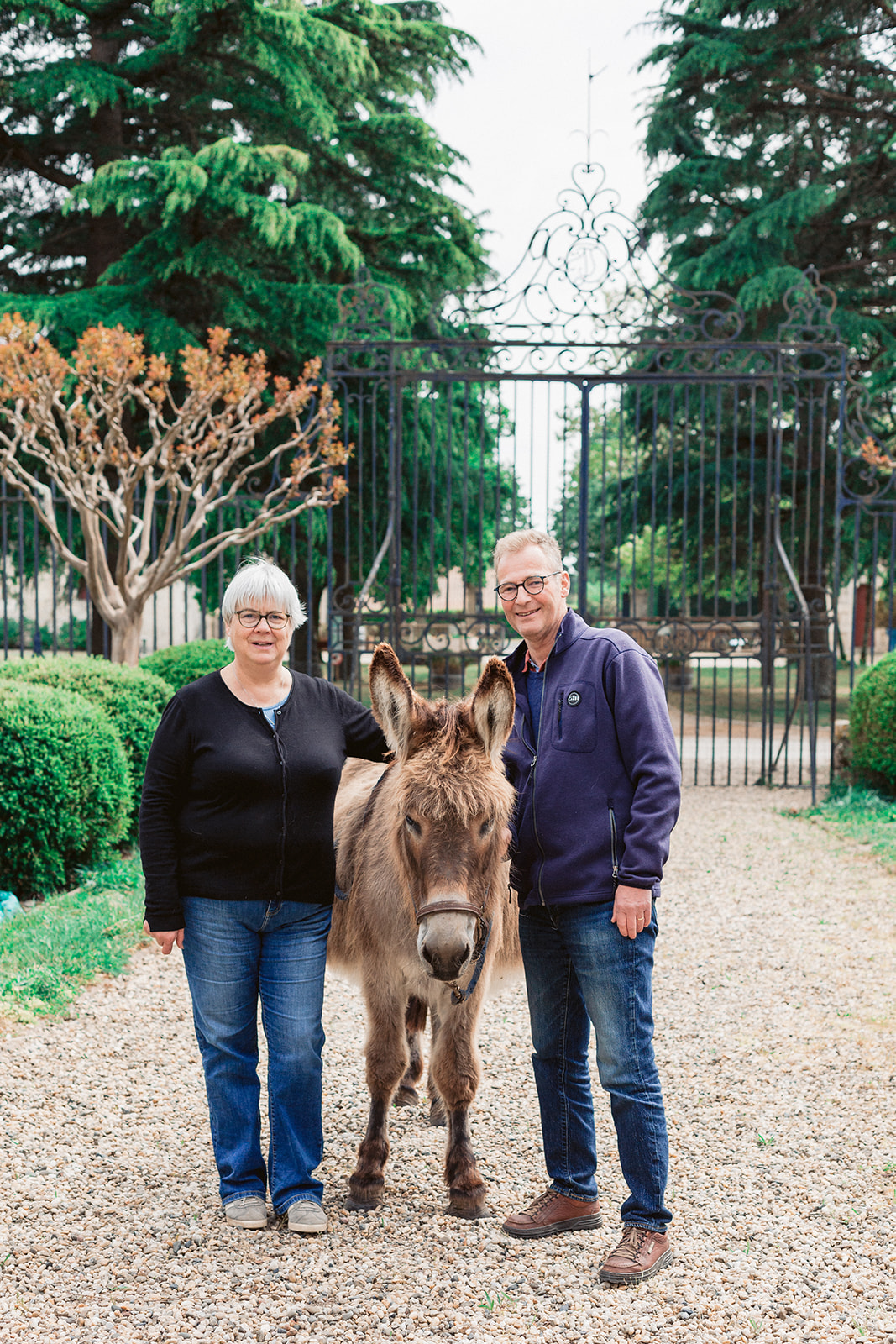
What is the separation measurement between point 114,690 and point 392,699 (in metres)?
5.16

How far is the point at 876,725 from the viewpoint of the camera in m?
9.03

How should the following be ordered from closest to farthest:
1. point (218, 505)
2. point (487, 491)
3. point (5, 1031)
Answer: point (5, 1031), point (218, 505), point (487, 491)

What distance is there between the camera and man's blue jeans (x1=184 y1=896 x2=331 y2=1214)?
2914 mm

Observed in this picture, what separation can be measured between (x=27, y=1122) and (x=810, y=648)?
8.34 metres

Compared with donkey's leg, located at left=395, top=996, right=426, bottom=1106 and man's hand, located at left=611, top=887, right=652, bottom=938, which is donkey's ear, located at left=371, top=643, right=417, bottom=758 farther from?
donkey's leg, located at left=395, top=996, right=426, bottom=1106

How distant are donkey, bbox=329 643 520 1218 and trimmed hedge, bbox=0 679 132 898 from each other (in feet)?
9.69

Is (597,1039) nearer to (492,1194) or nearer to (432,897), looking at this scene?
(432,897)

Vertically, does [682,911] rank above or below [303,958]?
below

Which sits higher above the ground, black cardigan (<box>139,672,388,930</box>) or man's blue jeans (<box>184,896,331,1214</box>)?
black cardigan (<box>139,672,388,930</box>)

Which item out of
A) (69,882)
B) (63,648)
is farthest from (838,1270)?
(63,648)

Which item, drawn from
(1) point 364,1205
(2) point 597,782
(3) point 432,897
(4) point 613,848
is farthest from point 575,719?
(1) point 364,1205

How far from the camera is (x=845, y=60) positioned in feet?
50.7

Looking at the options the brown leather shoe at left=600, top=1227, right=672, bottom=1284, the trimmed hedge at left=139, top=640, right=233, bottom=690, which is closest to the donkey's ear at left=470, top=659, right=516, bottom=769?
the brown leather shoe at left=600, top=1227, right=672, bottom=1284

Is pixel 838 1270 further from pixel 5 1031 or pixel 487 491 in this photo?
pixel 487 491
